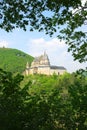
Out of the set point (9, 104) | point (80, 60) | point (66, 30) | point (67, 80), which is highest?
point (67, 80)

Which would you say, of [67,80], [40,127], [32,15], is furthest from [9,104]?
[67,80]

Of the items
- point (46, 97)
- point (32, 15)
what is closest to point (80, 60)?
point (32, 15)

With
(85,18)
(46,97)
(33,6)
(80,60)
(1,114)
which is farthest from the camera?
(80,60)

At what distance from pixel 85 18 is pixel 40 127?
831 cm

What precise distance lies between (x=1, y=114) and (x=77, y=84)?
252 centimetres

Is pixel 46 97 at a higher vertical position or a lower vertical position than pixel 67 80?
lower

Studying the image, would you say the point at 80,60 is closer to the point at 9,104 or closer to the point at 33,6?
the point at 33,6

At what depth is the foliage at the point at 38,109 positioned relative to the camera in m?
7.98

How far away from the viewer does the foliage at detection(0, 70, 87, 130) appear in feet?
26.2

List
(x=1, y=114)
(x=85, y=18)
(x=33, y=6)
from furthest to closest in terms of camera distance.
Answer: (x=85, y=18) < (x=33, y=6) < (x=1, y=114)

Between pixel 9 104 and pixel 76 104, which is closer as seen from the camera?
pixel 9 104

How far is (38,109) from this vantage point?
27.6 ft

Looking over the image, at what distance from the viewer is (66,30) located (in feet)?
54.3

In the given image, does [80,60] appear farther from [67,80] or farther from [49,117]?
[67,80]
